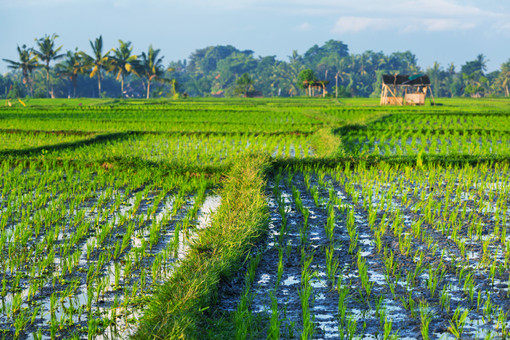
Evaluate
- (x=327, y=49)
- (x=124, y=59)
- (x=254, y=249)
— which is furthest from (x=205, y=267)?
(x=327, y=49)

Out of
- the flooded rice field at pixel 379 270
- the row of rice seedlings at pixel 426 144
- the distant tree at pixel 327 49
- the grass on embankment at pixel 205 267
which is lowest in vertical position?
the flooded rice field at pixel 379 270

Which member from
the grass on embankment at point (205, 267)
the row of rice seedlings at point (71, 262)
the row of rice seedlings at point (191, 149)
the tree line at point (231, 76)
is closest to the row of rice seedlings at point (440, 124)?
the row of rice seedlings at point (191, 149)

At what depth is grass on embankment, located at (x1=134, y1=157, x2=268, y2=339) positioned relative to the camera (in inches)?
71.8

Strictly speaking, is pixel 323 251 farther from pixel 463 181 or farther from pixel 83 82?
pixel 83 82

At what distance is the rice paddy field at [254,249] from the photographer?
6.68 ft

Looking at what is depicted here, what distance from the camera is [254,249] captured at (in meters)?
3.06

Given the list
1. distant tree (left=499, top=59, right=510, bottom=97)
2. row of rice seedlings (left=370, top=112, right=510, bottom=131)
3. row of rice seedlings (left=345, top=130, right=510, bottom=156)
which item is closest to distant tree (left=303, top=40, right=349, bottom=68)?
distant tree (left=499, top=59, right=510, bottom=97)

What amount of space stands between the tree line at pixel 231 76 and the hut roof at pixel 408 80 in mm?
8654

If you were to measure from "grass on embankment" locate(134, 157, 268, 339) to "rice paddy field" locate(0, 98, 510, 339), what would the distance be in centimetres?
1


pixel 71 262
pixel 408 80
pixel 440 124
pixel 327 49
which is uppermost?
pixel 327 49

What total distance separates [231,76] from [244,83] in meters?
23.1

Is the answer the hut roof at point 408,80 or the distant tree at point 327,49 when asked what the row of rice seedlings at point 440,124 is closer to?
the hut roof at point 408,80

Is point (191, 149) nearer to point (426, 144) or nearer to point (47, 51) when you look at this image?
point (426, 144)

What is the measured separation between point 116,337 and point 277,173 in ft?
13.1
